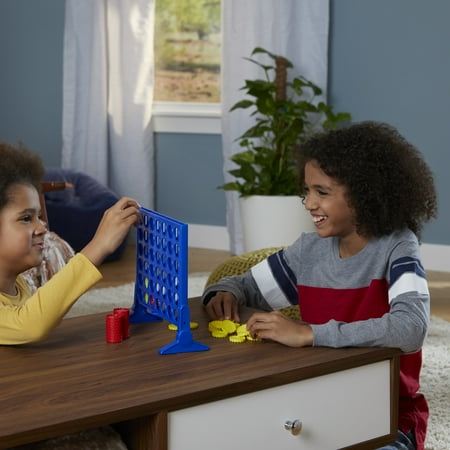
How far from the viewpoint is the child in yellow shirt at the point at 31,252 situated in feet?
5.43

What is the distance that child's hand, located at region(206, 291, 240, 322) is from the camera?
74.9 inches

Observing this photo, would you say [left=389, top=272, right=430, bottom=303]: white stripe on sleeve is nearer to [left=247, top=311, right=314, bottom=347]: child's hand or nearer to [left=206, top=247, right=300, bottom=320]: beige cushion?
[left=247, top=311, right=314, bottom=347]: child's hand

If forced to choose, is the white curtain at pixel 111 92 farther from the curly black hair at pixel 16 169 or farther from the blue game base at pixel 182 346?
the blue game base at pixel 182 346

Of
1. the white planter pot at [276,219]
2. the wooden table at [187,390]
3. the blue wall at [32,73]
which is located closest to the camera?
the wooden table at [187,390]

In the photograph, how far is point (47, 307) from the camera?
165cm

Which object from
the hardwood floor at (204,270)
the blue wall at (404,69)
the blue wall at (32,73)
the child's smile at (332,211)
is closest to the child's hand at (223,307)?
the child's smile at (332,211)

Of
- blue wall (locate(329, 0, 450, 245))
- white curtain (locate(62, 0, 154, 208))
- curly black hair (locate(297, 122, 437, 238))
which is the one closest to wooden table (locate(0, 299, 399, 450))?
curly black hair (locate(297, 122, 437, 238))

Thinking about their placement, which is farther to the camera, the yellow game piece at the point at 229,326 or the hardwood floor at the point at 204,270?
the hardwood floor at the point at 204,270

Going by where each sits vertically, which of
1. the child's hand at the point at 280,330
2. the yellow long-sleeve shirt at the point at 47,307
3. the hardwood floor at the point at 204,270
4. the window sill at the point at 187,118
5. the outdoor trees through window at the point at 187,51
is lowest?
the hardwood floor at the point at 204,270

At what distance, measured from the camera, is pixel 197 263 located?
4.97 metres

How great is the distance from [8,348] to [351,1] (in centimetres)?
351

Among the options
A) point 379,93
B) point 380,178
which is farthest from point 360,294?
point 379,93

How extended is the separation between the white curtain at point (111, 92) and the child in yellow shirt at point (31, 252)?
3650 mm

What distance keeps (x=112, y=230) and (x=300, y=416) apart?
47 centimetres
